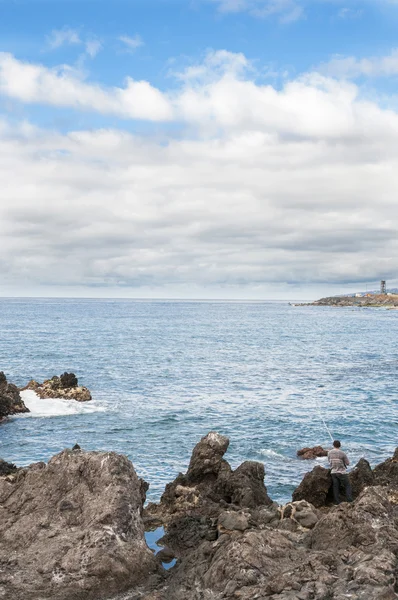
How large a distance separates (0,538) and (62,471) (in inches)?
101

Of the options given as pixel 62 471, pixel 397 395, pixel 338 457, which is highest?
pixel 62 471

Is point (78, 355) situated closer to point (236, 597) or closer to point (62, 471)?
point (62, 471)

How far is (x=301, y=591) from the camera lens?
12.2 m

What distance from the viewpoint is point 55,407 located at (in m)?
53.0

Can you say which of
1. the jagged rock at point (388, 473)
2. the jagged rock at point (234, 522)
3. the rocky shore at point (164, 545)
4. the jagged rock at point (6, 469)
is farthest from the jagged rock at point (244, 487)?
the jagged rock at point (6, 469)

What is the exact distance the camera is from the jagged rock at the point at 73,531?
14.3 meters

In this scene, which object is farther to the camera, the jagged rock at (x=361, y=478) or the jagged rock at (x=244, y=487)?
the jagged rock at (x=361, y=478)

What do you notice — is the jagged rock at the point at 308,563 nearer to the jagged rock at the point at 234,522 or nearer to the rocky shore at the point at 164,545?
the rocky shore at the point at 164,545

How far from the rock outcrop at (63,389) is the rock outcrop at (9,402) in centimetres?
517

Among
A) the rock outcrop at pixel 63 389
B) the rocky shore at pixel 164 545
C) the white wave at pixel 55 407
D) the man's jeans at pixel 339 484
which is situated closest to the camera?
the rocky shore at pixel 164 545

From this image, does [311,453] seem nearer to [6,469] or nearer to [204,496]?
[204,496]

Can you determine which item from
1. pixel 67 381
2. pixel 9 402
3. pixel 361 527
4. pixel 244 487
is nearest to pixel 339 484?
pixel 244 487

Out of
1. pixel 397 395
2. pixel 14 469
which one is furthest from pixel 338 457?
pixel 397 395

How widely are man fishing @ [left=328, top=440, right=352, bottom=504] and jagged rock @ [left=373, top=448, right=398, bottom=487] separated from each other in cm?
257
